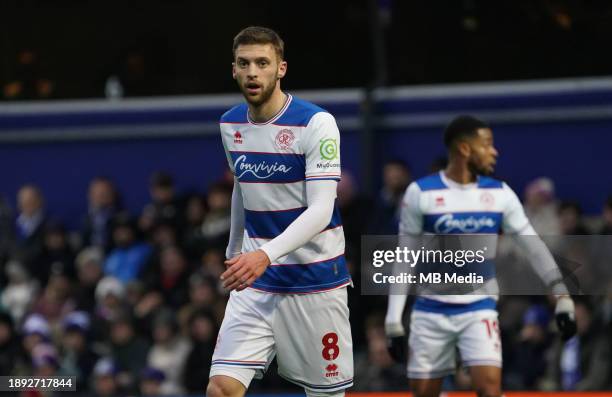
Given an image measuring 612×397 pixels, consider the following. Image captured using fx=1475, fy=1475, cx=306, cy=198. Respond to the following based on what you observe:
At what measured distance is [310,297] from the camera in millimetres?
7609

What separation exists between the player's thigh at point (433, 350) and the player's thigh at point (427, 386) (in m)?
0.03

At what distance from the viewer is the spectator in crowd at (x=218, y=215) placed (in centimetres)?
1393

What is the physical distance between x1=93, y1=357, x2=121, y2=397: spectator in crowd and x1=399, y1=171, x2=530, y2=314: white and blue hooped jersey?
4199mm

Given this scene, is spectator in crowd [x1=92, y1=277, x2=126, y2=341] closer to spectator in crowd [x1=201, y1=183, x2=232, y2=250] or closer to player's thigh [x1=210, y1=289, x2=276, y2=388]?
spectator in crowd [x1=201, y1=183, x2=232, y2=250]

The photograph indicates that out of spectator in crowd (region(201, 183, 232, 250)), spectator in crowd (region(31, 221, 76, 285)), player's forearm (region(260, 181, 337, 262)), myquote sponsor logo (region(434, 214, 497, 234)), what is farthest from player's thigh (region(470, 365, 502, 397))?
spectator in crowd (region(31, 221, 76, 285))

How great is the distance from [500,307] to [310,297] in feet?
16.5

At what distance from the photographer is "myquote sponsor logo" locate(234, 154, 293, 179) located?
746 centimetres

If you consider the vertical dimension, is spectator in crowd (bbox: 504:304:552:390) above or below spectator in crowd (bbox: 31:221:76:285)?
below

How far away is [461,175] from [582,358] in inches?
120

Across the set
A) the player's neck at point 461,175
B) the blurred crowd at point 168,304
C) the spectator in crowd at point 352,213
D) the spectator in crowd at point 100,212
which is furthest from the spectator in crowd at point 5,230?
the player's neck at point 461,175

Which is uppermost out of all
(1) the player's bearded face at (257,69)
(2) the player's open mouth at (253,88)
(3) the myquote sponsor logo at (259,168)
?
(1) the player's bearded face at (257,69)

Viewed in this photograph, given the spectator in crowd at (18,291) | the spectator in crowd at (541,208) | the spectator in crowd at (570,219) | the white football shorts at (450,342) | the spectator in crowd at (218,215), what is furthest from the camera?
the spectator in crowd at (18,291)

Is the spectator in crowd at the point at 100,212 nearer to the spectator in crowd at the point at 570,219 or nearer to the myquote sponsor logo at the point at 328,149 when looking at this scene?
the spectator in crowd at the point at 570,219

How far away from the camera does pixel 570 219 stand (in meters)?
12.6
